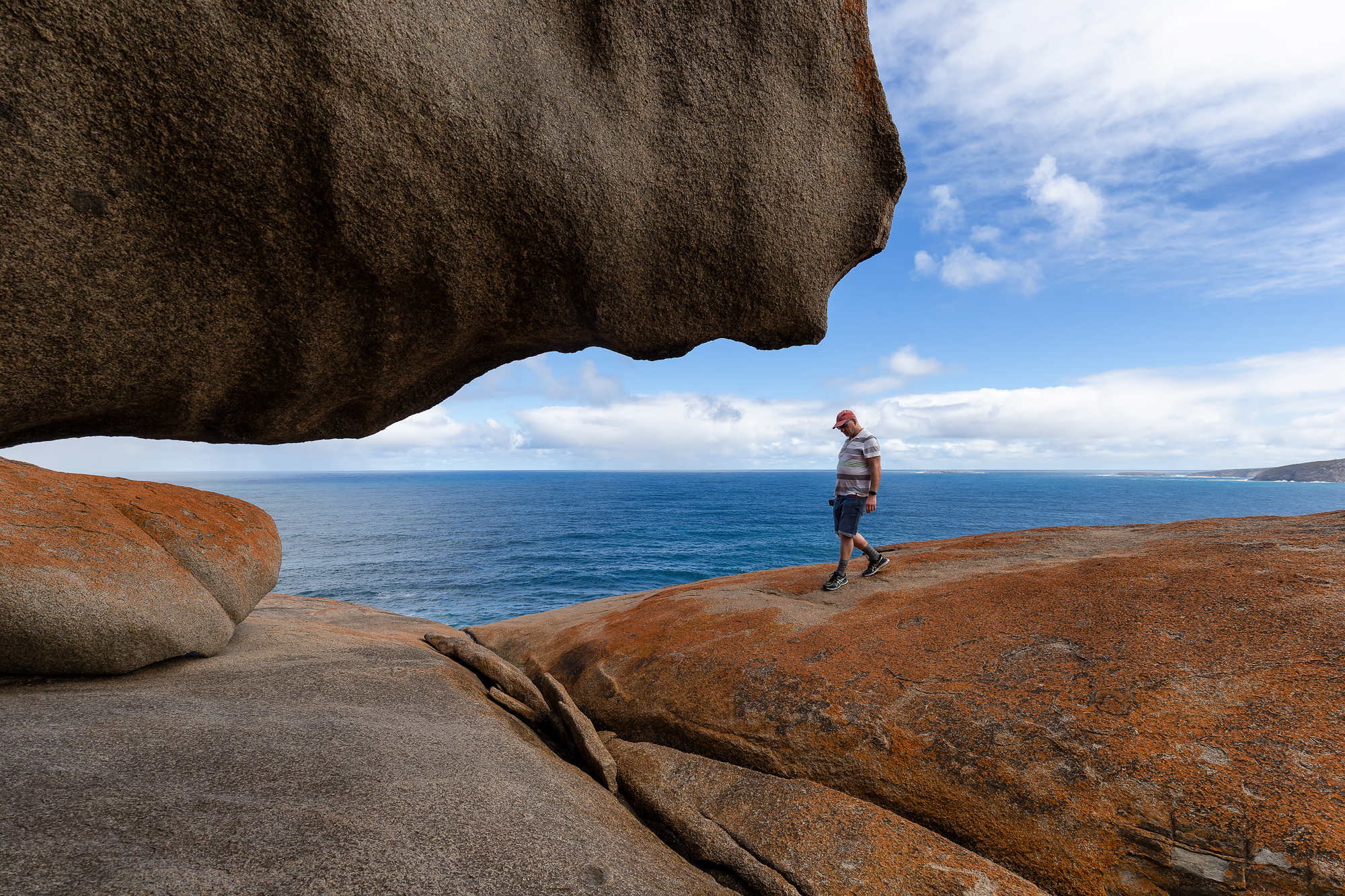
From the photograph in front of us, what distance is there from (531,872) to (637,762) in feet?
7.07

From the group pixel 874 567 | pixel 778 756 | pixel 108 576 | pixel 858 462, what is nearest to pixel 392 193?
pixel 108 576

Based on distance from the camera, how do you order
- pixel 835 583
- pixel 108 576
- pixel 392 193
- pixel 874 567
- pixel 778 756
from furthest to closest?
pixel 874 567 < pixel 835 583 < pixel 108 576 < pixel 778 756 < pixel 392 193

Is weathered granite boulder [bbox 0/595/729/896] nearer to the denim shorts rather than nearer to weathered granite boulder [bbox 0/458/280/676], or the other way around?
weathered granite boulder [bbox 0/458/280/676]

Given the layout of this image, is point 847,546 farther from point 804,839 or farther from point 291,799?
point 291,799

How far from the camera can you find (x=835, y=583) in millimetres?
7547

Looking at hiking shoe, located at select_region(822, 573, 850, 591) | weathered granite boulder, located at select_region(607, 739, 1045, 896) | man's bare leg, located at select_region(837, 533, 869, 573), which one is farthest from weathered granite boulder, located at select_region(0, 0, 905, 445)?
weathered granite boulder, located at select_region(607, 739, 1045, 896)

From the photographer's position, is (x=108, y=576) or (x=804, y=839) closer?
(x=804, y=839)

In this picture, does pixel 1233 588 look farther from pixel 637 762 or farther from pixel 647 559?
pixel 647 559

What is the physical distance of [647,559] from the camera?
138 ft

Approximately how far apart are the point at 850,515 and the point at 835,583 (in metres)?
0.95

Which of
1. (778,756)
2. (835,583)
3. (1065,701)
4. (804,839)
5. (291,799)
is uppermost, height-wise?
(835,583)

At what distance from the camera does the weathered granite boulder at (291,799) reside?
234 cm

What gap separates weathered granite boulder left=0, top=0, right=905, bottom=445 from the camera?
3.30m

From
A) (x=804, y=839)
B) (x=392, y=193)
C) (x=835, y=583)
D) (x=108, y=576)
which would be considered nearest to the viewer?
(x=804, y=839)
